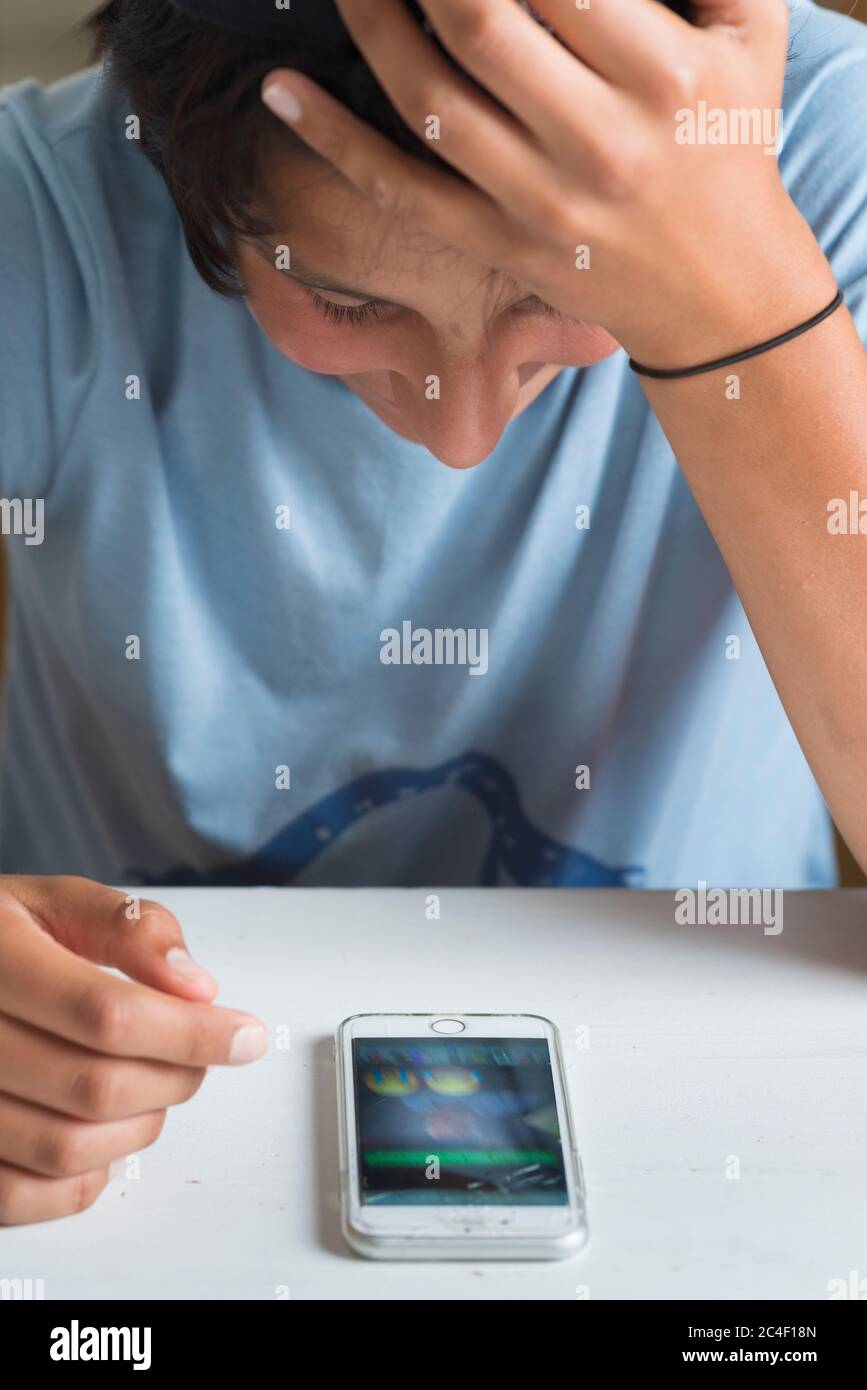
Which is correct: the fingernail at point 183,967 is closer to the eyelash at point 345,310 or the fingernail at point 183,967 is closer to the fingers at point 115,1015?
the fingers at point 115,1015

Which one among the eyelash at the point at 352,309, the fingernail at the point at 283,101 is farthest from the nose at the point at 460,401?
the fingernail at the point at 283,101

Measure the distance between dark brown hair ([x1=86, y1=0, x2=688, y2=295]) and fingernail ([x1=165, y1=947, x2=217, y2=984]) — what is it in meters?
0.29

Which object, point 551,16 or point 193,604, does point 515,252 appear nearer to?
point 551,16

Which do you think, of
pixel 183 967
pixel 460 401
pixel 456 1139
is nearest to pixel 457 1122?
pixel 456 1139

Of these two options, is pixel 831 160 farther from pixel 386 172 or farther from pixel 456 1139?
pixel 456 1139

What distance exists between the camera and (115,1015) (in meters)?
0.48

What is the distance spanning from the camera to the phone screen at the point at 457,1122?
1.67 ft

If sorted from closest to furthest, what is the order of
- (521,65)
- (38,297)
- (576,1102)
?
(521,65), (576,1102), (38,297)

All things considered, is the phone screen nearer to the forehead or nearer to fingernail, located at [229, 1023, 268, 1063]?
fingernail, located at [229, 1023, 268, 1063]

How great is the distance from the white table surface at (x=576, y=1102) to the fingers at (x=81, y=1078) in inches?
1.6

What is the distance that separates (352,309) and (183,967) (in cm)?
28

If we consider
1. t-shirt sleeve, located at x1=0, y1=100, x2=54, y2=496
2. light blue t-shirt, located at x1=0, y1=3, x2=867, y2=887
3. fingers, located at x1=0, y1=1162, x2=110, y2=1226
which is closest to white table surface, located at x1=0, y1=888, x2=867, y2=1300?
fingers, located at x1=0, y1=1162, x2=110, y2=1226

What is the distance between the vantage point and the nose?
0.60m
